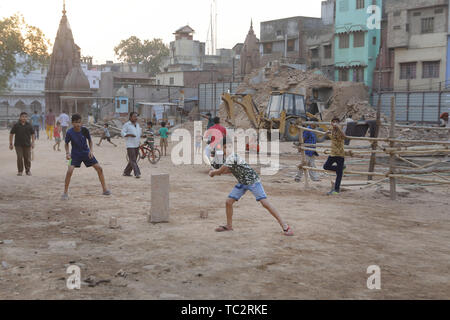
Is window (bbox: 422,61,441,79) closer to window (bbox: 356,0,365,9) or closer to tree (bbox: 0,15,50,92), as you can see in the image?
window (bbox: 356,0,365,9)

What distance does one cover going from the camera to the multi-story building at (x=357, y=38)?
1667 inches

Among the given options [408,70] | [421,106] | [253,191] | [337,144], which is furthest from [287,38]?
[253,191]

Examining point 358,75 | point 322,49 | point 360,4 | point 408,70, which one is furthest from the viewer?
point 322,49

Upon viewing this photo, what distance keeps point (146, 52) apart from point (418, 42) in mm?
47659

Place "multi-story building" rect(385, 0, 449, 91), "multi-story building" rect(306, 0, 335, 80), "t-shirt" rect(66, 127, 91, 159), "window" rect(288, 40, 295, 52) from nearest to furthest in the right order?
1. "t-shirt" rect(66, 127, 91, 159)
2. "multi-story building" rect(385, 0, 449, 91)
3. "multi-story building" rect(306, 0, 335, 80)
4. "window" rect(288, 40, 295, 52)

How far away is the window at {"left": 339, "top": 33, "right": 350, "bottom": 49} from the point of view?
44281 millimetres

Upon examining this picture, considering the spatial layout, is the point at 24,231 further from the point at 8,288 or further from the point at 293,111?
the point at 293,111

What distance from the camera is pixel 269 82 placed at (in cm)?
4269

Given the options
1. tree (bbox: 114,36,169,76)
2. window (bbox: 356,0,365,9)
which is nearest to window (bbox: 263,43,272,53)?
window (bbox: 356,0,365,9)

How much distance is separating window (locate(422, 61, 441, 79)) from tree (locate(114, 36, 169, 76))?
46.2 m

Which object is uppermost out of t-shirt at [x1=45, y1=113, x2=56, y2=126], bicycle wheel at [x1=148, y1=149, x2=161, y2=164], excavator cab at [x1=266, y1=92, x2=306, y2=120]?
excavator cab at [x1=266, y1=92, x2=306, y2=120]

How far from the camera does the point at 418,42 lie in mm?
38562

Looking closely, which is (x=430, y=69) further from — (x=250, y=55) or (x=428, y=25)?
(x=250, y=55)

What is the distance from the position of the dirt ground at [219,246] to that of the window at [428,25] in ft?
99.7
